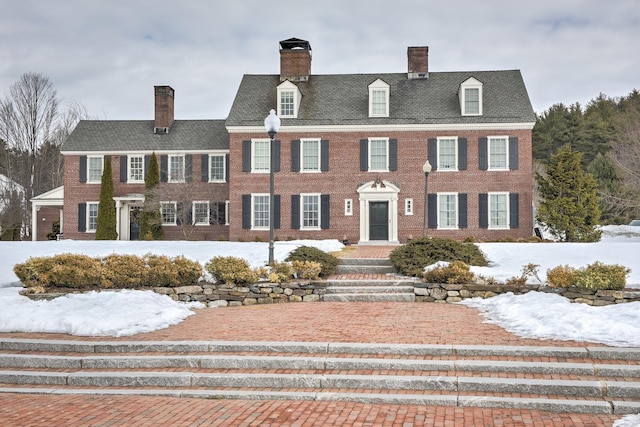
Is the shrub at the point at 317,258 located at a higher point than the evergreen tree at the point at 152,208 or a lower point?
lower

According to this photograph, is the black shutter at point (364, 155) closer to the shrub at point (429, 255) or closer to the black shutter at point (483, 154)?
the black shutter at point (483, 154)

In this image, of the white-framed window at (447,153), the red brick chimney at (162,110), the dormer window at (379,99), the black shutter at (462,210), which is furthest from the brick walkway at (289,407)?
the red brick chimney at (162,110)

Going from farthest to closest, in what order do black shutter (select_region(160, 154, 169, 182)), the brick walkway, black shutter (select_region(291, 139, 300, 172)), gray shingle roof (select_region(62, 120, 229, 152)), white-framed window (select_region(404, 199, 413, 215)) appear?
gray shingle roof (select_region(62, 120, 229, 152)) → black shutter (select_region(160, 154, 169, 182)) → black shutter (select_region(291, 139, 300, 172)) → white-framed window (select_region(404, 199, 413, 215)) → the brick walkway

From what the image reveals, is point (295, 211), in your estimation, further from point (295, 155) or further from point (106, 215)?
point (106, 215)

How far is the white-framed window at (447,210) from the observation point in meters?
27.6

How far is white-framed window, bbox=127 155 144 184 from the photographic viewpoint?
31891 mm

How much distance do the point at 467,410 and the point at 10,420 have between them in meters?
4.79

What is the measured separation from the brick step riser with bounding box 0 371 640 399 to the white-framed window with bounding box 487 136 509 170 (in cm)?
2159

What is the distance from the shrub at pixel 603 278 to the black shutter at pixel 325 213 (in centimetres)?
1731

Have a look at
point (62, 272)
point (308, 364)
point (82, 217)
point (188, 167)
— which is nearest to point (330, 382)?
point (308, 364)

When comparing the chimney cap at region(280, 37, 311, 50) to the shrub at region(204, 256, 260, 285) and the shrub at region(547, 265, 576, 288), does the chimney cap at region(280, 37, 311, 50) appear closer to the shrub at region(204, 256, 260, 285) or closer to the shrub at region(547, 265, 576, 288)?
the shrub at region(204, 256, 260, 285)

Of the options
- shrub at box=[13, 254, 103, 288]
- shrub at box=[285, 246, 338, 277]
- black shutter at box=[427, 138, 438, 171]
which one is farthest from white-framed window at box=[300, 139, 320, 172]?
shrub at box=[13, 254, 103, 288]

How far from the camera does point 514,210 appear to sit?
89.4ft

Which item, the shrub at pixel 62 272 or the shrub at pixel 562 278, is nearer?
the shrub at pixel 562 278
